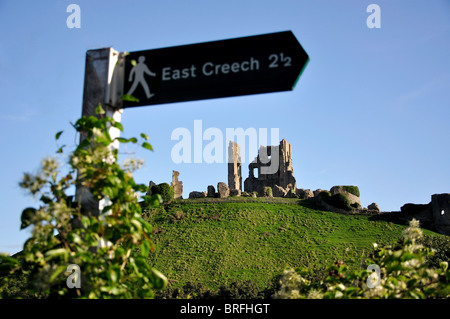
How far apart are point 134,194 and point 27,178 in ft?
2.65

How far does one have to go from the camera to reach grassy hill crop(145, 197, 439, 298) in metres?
34.0

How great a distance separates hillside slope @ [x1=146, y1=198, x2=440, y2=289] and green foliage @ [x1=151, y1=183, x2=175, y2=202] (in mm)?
1616

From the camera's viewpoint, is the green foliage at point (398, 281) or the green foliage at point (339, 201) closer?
the green foliage at point (398, 281)

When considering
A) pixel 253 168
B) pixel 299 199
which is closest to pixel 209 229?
pixel 299 199

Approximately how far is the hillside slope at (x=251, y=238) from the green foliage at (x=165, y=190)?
1616 mm

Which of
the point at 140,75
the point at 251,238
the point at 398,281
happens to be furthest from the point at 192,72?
the point at 251,238

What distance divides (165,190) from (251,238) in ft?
47.6

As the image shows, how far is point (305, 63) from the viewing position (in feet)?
12.4

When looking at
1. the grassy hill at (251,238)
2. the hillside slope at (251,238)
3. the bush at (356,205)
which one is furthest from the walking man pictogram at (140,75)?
the bush at (356,205)

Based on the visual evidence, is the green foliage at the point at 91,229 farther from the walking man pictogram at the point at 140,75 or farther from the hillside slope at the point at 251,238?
the hillside slope at the point at 251,238

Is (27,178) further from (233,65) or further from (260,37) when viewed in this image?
(260,37)

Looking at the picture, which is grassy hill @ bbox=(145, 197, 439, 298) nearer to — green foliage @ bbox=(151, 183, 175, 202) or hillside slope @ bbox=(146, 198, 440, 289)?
hillside slope @ bbox=(146, 198, 440, 289)

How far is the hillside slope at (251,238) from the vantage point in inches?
1339

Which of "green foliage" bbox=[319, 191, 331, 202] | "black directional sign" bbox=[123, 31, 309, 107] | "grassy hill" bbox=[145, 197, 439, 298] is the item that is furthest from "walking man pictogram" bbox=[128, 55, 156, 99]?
"green foliage" bbox=[319, 191, 331, 202]
